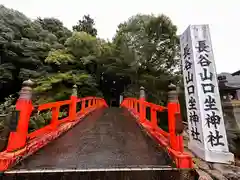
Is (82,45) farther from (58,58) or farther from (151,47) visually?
(151,47)

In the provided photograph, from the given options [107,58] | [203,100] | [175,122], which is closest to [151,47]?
[107,58]

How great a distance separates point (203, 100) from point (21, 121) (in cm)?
376

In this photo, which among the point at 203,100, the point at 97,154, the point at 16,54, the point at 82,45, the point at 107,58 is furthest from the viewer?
the point at 107,58

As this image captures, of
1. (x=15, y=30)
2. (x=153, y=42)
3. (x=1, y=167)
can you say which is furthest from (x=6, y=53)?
(x=1, y=167)

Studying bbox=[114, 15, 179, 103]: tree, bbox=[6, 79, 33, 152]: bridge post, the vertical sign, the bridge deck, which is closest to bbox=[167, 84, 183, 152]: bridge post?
the bridge deck

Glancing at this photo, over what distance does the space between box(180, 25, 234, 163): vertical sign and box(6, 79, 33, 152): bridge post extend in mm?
3574

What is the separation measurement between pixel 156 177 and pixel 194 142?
2196 millimetres

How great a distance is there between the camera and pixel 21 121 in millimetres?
2061

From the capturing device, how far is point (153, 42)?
12461 millimetres

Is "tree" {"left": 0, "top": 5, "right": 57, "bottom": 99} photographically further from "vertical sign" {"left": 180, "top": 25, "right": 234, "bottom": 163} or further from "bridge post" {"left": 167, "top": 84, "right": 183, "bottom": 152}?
"bridge post" {"left": 167, "top": 84, "right": 183, "bottom": 152}

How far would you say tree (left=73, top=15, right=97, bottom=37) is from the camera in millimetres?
21719

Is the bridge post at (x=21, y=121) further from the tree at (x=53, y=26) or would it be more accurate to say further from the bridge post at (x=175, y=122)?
the tree at (x=53, y=26)

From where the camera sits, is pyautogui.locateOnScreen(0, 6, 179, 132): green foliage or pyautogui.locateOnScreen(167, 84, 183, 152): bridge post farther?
pyautogui.locateOnScreen(0, 6, 179, 132): green foliage

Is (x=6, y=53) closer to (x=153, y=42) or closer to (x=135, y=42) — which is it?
(x=135, y=42)
